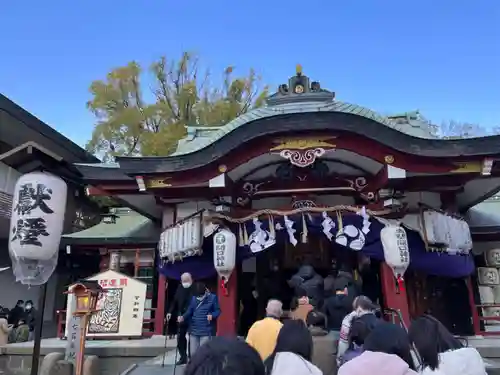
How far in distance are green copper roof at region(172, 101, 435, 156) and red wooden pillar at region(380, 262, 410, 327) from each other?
2.99 meters

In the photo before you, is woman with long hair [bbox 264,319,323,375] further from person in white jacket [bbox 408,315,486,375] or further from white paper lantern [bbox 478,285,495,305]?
white paper lantern [bbox 478,285,495,305]

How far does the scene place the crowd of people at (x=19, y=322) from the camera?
35.3 feet

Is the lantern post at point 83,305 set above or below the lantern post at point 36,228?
below

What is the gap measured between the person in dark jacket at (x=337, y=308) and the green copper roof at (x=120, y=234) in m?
6.02

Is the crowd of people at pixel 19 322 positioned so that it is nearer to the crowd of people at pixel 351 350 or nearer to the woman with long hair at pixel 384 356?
the crowd of people at pixel 351 350

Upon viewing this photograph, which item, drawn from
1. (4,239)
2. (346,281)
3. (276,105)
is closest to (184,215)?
(276,105)

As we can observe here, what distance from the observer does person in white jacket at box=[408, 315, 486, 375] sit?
2625 millimetres

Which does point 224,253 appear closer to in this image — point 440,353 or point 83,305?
point 83,305

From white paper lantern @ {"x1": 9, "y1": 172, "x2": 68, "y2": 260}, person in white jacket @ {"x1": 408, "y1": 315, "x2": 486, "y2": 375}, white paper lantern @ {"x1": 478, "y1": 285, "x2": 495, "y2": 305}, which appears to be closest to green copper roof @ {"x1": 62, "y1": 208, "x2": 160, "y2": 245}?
white paper lantern @ {"x1": 9, "y1": 172, "x2": 68, "y2": 260}

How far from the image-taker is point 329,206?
27.1 ft

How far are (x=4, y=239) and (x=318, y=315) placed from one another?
50.9 ft

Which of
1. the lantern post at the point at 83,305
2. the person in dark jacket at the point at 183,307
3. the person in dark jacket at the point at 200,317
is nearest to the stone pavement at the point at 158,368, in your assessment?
the person in dark jacket at the point at 183,307

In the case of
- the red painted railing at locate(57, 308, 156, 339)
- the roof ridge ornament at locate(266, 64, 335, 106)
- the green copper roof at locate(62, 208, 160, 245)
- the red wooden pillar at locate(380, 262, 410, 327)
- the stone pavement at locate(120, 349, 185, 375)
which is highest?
the roof ridge ornament at locate(266, 64, 335, 106)

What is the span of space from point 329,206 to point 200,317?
342 centimetres
